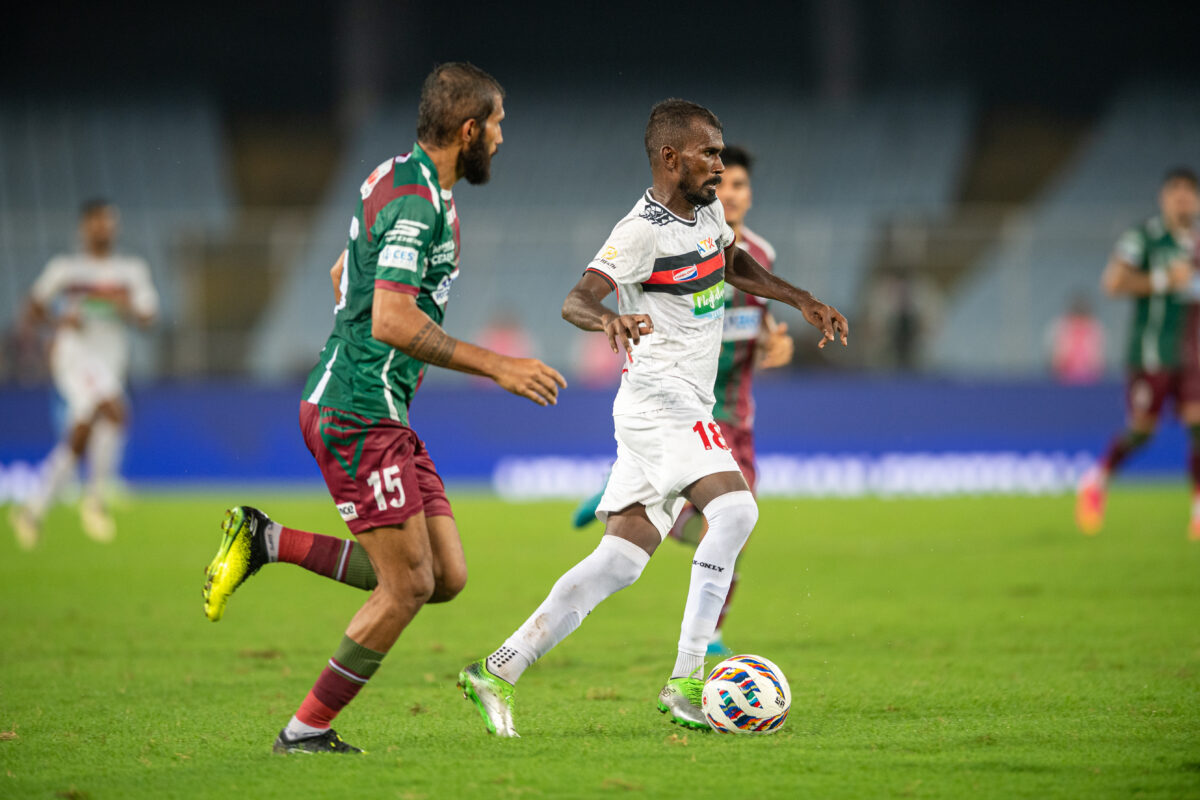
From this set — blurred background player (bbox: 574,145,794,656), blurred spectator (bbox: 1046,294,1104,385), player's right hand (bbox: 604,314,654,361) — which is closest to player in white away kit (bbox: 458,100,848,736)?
player's right hand (bbox: 604,314,654,361)

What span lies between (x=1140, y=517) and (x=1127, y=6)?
65.7 feet

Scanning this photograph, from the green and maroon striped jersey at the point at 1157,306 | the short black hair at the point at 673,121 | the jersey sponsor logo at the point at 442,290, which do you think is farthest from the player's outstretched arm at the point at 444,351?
the green and maroon striped jersey at the point at 1157,306

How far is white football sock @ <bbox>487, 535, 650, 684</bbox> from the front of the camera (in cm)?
518

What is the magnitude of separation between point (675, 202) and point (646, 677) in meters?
2.31

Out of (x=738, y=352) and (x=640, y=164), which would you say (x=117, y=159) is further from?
(x=738, y=352)

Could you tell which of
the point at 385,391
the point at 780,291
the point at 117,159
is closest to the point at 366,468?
the point at 385,391

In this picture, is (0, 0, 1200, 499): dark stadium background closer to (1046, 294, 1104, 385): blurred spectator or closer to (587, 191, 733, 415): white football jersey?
(1046, 294, 1104, 385): blurred spectator

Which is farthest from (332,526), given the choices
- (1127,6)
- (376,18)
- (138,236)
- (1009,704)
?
(1127,6)

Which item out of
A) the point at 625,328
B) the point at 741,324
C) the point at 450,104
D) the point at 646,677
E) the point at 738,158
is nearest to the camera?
the point at 625,328

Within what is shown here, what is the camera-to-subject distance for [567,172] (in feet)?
93.4

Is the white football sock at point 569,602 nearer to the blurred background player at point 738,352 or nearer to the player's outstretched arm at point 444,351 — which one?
the player's outstretched arm at point 444,351

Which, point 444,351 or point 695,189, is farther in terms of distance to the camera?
point 695,189

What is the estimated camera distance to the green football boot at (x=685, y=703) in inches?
205

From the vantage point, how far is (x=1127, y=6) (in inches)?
1182
